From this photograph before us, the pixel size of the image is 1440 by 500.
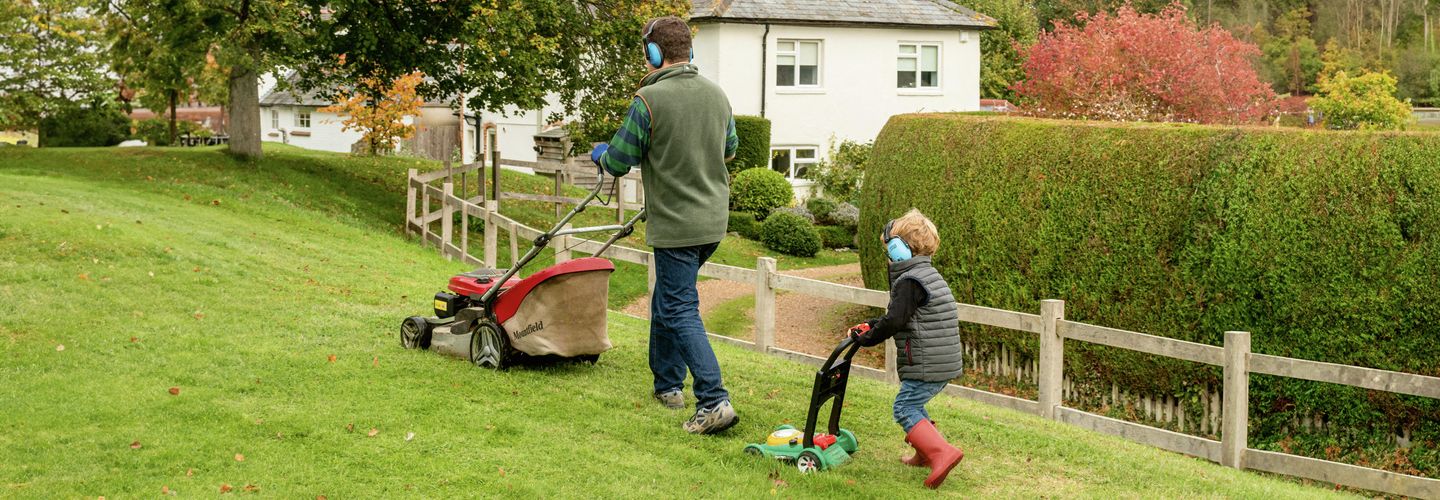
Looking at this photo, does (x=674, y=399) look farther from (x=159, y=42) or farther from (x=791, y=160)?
(x=791, y=160)

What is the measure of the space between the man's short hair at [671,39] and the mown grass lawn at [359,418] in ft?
6.71

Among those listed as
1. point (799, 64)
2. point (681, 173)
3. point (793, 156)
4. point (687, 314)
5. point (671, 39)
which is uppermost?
point (799, 64)

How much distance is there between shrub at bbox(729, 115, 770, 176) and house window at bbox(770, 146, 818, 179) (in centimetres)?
111

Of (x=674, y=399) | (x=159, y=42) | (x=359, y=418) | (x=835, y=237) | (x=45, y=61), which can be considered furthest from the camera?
(x=45, y=61)

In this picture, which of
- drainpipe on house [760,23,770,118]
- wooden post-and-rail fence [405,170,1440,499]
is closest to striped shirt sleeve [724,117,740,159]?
wooden post-and-rail fence [405,170,1440,499]

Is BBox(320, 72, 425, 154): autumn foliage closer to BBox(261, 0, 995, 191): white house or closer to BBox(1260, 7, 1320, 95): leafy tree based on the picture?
BBox(261, 0, 995, 191): white house

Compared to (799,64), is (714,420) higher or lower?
lower

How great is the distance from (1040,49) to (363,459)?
16.1 metres

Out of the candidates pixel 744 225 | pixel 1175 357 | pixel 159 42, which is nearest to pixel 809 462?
pixel 1175 357

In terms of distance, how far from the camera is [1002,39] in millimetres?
48406

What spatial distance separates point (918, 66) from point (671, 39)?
29.8 meters

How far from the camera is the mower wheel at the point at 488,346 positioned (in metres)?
8.48

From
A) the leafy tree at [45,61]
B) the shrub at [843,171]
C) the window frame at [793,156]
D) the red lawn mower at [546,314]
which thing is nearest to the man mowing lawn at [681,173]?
the red lawn mower at [546,314]

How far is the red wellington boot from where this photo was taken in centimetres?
658
